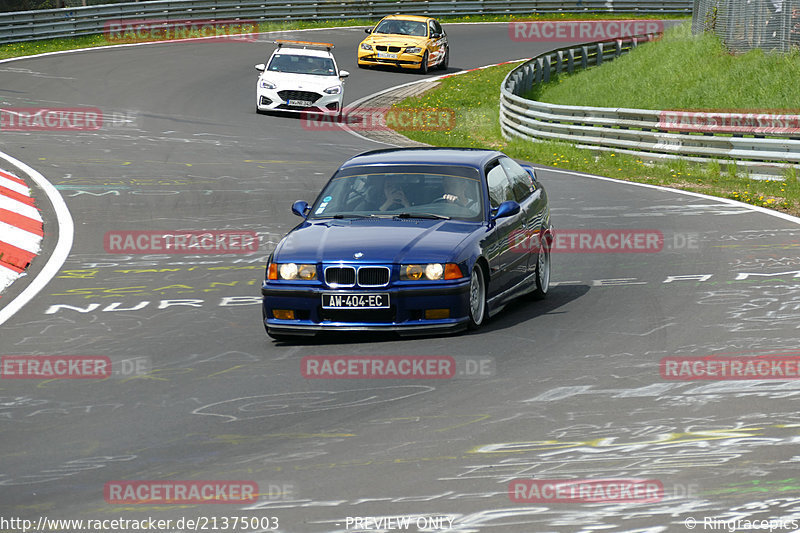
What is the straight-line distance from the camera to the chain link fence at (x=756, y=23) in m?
33.1

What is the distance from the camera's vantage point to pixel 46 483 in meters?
6.55

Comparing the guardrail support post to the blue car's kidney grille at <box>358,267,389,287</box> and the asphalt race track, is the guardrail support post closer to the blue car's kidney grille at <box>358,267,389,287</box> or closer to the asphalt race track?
the asphalt race track

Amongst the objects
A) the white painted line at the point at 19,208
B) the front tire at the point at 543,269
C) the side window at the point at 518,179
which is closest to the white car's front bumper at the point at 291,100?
the white painted line at the point at 19,208

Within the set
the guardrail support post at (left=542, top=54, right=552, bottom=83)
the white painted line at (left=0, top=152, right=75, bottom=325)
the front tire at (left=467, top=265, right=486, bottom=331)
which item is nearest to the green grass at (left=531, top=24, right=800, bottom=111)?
the guardrail support post at (left=542, top=54, right=552, bottom=83)

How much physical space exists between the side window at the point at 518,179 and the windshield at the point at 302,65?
18.9 metres

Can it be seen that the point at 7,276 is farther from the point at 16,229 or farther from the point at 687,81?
the point at 687,81

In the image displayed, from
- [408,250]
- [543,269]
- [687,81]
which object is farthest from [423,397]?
[687,81]

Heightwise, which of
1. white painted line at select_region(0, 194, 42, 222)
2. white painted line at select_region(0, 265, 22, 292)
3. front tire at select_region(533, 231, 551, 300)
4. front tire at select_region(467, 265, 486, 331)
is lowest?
white painted line at select_region(0, 194, 42, 222)

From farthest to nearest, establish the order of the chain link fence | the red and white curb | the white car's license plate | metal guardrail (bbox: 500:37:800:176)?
1. the chain link fence
2. metal guardrail (bbox: 500:37:800:176)
3. the red and white curb
4. the white car's license plate

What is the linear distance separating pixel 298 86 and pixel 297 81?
0.45 feet

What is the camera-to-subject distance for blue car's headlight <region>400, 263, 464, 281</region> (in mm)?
9953

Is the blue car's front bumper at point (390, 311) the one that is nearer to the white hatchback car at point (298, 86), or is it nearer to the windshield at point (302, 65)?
the white hatchback car at point (298, 86)

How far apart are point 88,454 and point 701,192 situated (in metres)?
15.6

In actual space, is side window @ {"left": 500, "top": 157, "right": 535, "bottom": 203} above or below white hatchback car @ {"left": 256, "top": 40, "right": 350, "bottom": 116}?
above
